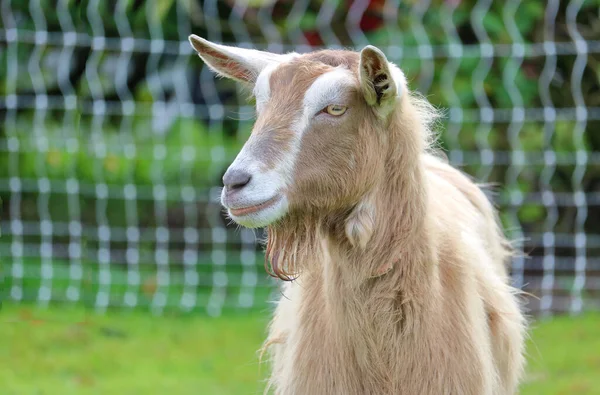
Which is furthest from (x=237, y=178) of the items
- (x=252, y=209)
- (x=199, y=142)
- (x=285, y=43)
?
(x=285, y=43)

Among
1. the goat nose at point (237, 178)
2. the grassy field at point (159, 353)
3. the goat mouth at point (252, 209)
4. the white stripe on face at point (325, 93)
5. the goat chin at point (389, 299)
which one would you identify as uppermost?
the white stripe on face at point (325, 93)

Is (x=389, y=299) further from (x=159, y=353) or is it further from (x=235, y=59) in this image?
(x=159, y=353)

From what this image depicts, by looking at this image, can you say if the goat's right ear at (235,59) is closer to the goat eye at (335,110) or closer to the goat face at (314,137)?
the goat face at (314,137)

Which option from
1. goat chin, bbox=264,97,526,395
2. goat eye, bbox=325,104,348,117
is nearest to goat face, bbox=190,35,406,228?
goat eye, bbox=325,104,348,117

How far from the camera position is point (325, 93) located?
13.7 feet

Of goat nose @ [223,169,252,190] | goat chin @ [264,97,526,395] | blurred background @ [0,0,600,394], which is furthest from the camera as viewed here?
blurred background @ [0,0,600,394]

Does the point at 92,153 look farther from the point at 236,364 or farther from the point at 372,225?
the point at 372,225

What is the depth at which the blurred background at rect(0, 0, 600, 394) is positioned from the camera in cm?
882

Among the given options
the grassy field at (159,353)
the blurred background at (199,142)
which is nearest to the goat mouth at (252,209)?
the grassy field at (159,353)

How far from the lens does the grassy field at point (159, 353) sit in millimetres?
7199

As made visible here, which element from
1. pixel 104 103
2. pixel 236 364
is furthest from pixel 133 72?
pixel 236 364

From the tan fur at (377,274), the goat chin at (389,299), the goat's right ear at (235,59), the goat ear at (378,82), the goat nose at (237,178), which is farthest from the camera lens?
the goat's right ear at (235,59)

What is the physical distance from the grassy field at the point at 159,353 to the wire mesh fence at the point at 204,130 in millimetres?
328

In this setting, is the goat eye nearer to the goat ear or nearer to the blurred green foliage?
the goat ear
